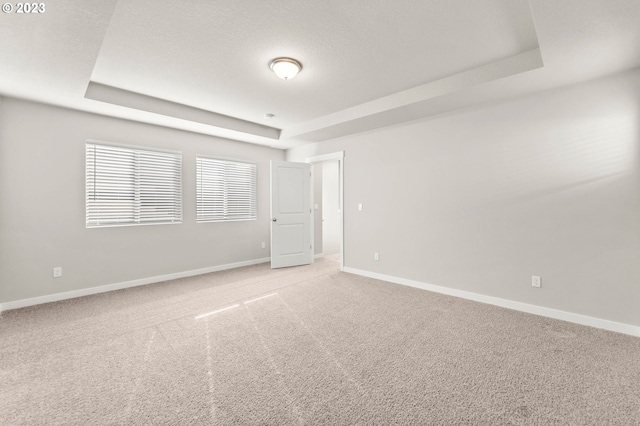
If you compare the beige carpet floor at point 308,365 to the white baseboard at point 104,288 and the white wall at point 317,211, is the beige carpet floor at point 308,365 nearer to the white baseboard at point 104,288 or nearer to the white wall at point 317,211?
the white baseboard at point 104,288

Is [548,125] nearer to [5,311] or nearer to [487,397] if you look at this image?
[487,397]

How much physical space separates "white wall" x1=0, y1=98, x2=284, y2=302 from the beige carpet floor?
0.48 m

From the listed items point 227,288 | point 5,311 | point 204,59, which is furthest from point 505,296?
point 5,311

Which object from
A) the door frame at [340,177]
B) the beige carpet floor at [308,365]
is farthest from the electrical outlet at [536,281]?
the door frame at [340,177]

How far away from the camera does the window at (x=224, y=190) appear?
4.89m

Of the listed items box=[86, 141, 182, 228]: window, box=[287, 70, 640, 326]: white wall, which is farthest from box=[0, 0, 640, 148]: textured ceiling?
box=[86, 141, 182, 228]: window

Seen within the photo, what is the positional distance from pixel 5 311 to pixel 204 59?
12.0 ft

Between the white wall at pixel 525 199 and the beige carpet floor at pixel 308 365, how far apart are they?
0.42 meters

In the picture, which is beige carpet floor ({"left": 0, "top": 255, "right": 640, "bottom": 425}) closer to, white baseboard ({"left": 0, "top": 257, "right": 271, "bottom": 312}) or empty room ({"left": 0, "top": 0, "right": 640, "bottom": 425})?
empty room ({"left": 0, "top": 0, "right": 640, "bottom": 425})

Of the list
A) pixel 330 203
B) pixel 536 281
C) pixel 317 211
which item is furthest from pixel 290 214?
pixel 536 281

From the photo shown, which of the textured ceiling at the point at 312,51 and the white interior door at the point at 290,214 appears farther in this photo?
the white interior door at the point at 290,214

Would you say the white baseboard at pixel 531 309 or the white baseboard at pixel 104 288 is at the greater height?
the white baseboard at pixel 104 288

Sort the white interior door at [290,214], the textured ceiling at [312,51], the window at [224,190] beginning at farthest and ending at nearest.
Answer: the white interior door at [290,214], the window at [224,190], the textured ceiling at [312,51]

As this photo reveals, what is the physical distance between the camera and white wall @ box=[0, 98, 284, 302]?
321 centimetres
